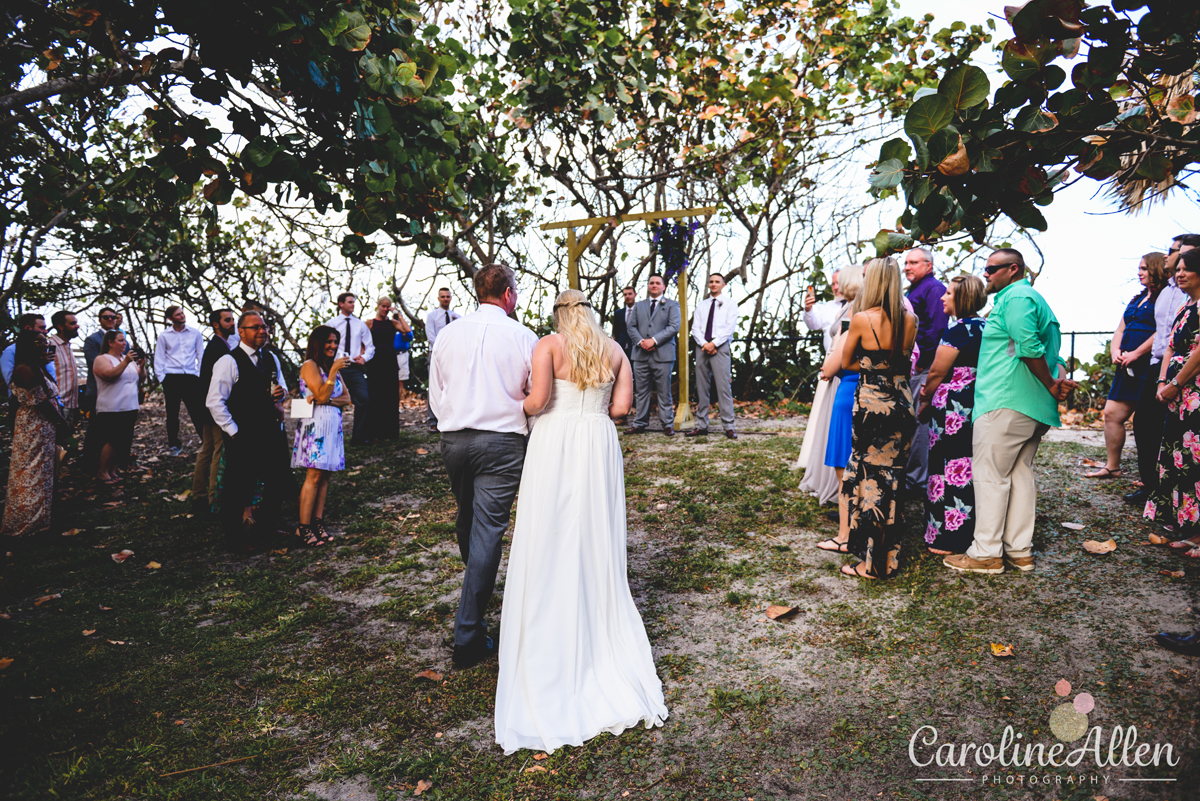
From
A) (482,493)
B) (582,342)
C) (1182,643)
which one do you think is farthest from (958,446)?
(482,493)

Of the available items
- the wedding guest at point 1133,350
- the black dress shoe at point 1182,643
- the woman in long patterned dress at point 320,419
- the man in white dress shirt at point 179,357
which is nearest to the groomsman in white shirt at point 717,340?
the wedding guest at point 1133,350

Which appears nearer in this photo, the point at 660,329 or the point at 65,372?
the point at 65,372

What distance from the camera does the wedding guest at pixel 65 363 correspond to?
23.6 ft

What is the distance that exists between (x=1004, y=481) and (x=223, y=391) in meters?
6.19

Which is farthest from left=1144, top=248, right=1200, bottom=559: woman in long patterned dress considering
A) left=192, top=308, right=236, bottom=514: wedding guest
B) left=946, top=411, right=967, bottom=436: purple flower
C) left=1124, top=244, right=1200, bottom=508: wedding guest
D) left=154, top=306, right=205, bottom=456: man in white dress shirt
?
left=154, top=306, right=205, bottom=456: man in white dress shirt

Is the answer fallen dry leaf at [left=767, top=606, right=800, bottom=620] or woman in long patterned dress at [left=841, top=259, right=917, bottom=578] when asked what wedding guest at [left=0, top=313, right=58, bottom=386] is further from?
woman in long patterned dress at [left=841, top=259, right=917, bottom=578]

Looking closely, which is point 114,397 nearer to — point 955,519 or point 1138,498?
point 955,519

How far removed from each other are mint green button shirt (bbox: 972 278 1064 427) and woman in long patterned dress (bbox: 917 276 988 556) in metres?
0.29

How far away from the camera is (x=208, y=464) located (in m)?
7.16

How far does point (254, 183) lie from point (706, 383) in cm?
765

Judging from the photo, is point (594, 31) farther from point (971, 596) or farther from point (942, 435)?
point (971, 596)

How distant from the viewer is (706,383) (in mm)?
10195

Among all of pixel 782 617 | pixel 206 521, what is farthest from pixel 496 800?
pixel 206 521

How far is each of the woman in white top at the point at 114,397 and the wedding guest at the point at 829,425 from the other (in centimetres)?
810
